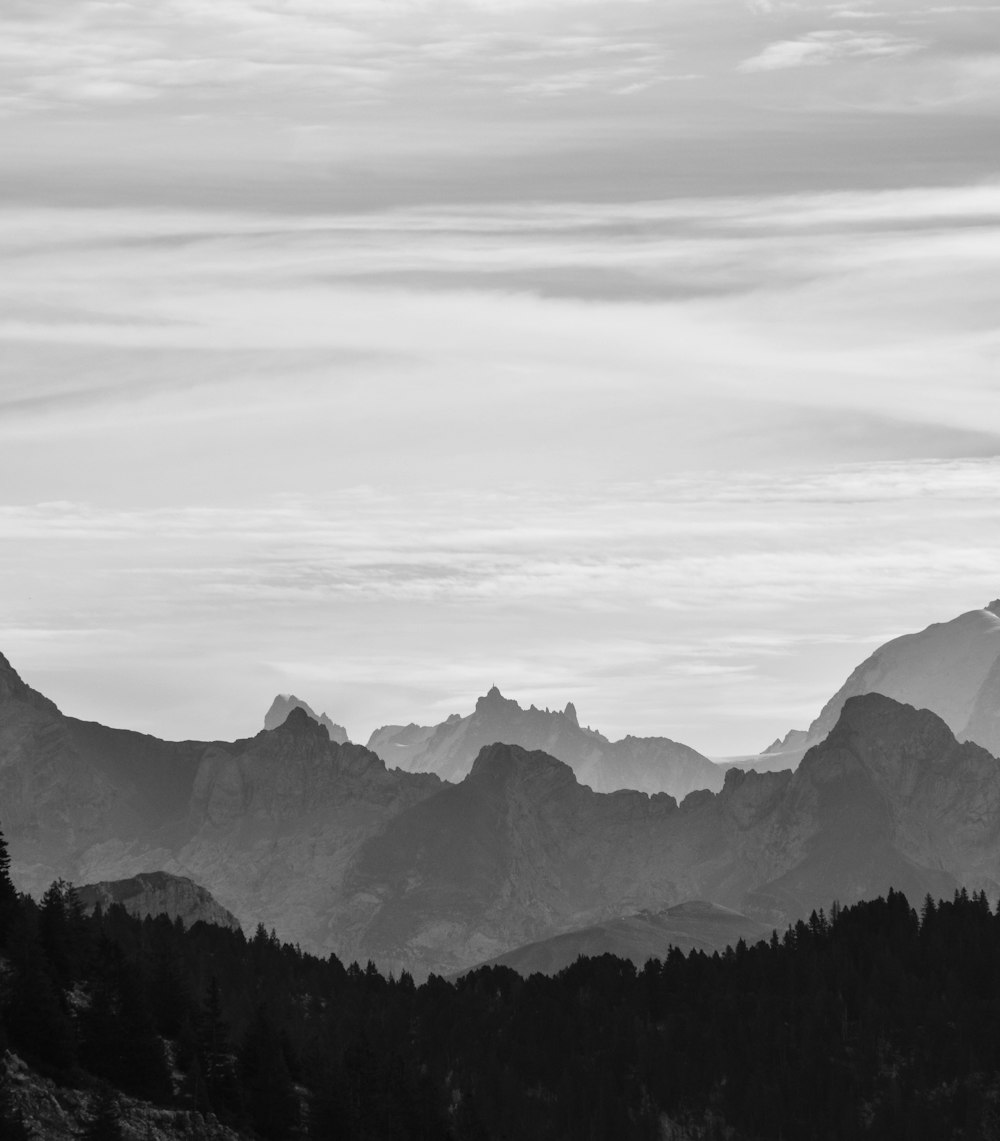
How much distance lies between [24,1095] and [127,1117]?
13.0 metres

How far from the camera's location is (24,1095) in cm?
18762

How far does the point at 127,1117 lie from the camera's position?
198m
